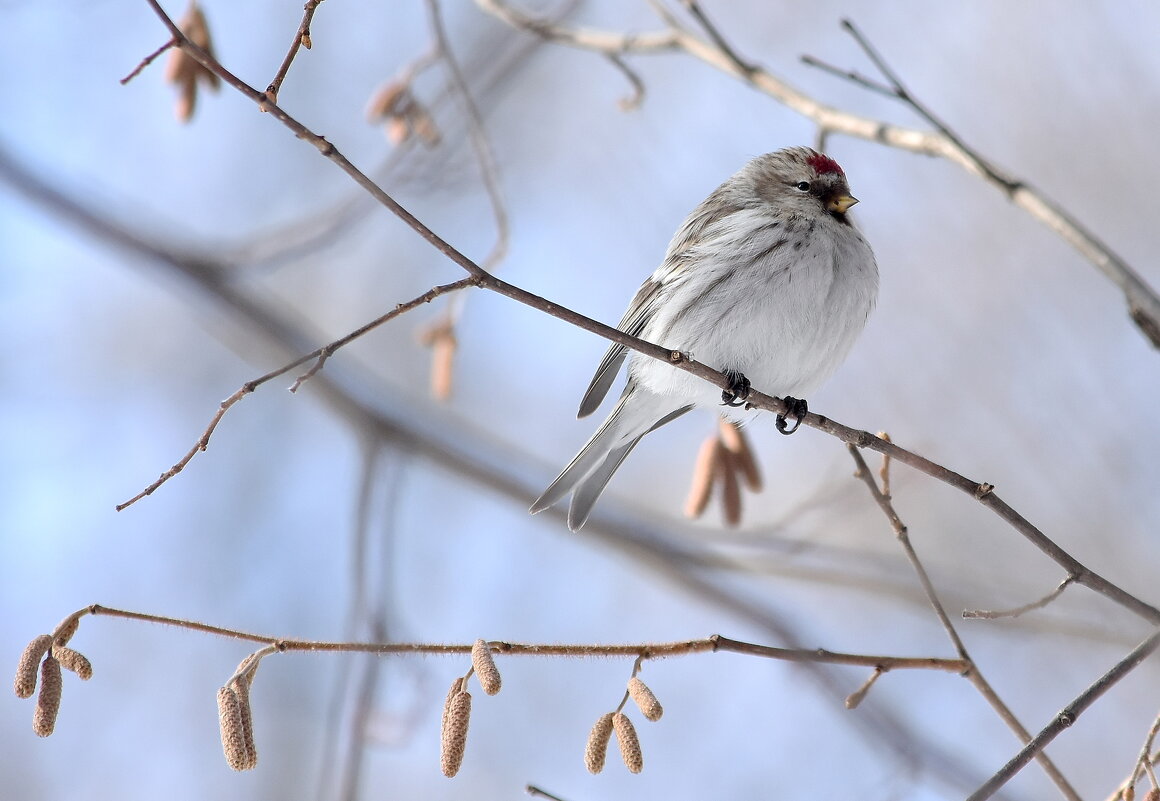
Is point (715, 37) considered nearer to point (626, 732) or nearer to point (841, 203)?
point (841, 203)

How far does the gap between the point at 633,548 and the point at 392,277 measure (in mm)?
3979

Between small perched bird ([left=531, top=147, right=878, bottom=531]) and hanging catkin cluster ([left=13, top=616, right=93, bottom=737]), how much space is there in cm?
142

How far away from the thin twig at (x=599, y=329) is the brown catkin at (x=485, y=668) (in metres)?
0.54

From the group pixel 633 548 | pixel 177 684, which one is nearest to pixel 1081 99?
pixel 633 548

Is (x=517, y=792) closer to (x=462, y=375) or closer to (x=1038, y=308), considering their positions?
(x=462, y=375)

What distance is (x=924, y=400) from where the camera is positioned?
16.8 feet

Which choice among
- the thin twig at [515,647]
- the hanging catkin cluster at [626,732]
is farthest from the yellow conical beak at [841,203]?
the hanging catkin cluster at [626,732]

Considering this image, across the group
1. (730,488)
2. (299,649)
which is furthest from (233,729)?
(730,488)

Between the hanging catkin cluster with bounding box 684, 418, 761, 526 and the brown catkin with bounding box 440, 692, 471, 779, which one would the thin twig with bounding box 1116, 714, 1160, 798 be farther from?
the hanging catkin cluster with bounding box 684, 418, 761, 526

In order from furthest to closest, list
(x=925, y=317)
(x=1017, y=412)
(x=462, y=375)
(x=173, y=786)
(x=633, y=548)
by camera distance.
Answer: (x=462, y=375) → (x=173, y=786) → (x=925, y=317) → (x=1017, y=412) → (x=633, y=548)

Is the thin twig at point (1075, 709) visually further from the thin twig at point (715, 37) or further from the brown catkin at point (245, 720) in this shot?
the thin twig at point (715, 37)

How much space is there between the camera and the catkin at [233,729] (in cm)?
156

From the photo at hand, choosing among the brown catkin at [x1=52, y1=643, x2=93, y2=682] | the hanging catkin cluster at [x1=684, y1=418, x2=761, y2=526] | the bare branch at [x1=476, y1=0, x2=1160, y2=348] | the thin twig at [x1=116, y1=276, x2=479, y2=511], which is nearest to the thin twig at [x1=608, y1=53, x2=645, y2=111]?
the bare branch at [x1=476, y1=0, x2=1160, y2=348]

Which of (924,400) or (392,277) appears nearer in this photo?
(924,400)
